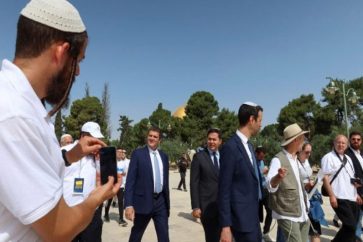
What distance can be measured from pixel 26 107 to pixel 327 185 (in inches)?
227

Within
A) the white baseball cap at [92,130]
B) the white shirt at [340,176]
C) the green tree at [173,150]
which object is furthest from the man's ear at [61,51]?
the green tree at [173,150]

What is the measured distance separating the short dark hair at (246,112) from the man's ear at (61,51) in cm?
328

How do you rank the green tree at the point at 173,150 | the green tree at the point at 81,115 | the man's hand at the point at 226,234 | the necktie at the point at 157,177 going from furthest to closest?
the green tree at the point at 81,115, the green tree at the point at 173,150, the necktie at the point at 157,177, the man's hand at the point at 226,234

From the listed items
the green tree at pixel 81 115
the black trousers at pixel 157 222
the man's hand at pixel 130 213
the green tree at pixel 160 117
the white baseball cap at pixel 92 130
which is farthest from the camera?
the green tree at pixel 160 117

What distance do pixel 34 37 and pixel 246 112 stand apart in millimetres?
3356

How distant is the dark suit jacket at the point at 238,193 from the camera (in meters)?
3.87

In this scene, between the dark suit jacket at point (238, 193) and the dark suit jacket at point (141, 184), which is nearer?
the dark suit jacket at point (238, 193)

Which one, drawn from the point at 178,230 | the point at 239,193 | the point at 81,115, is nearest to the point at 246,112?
the point at 239,193

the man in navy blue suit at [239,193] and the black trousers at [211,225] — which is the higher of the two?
the man in navy blue suit at [239,193]

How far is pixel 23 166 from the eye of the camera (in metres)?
0.99

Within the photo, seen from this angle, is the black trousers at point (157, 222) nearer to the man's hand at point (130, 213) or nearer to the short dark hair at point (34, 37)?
the man's hand at point (130, 213)

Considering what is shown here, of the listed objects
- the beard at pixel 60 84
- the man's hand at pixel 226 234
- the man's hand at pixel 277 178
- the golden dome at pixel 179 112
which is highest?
the golden dome at pixel 179 112

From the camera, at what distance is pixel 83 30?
1259mm

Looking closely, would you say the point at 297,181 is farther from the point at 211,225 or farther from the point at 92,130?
the point at 92,130
